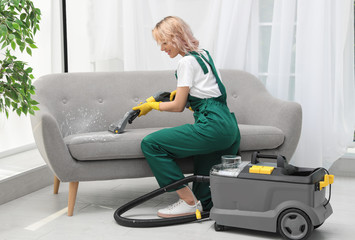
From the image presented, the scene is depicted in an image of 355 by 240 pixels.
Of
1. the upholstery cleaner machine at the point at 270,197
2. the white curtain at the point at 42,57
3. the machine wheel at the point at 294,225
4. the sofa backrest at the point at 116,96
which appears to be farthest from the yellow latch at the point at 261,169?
the white curtain at the point at 42,57

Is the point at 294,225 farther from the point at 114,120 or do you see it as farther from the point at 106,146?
the point at 114,120

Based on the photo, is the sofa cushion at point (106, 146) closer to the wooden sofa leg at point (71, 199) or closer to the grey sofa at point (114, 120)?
the grey sofa at point (114, 120)

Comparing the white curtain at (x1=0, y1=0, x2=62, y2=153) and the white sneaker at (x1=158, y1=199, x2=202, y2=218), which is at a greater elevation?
the white curtain at (x1=0, y1=0, x2=62, y2=153)

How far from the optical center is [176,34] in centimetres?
267

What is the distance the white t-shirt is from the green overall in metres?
0.02

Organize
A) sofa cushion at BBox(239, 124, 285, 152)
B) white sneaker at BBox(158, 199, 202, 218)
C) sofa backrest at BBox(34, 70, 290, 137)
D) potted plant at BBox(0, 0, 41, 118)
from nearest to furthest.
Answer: potted plant at BBox(0, 0, 41, 118) < white sneaker at BBox(158, 199, 202, 218) < sofa cushion at BBox(239, 124, 285, 152) < sofa backrest at BBox(34, 70, 290, 137)

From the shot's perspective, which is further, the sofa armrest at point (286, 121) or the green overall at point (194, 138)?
the sofa armrest at point (286, 121)

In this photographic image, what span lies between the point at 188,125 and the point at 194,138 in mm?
88

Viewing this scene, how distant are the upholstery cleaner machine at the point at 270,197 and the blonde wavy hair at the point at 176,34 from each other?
0.64m

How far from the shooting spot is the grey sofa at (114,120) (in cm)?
273

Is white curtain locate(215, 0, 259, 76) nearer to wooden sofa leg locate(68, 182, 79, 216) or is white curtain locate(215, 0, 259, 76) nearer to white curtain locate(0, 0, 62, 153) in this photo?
white curtain locate(0, 0, 62, 153)

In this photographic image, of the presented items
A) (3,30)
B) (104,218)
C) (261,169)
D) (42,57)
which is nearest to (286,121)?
(261,169)

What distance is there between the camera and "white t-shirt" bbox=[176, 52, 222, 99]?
2605 mm

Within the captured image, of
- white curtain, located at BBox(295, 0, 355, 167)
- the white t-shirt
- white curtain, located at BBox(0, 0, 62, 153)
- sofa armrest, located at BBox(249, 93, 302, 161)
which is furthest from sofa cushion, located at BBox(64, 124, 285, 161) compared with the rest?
white curtain, located at BBox(295, 0, 355, 167)
